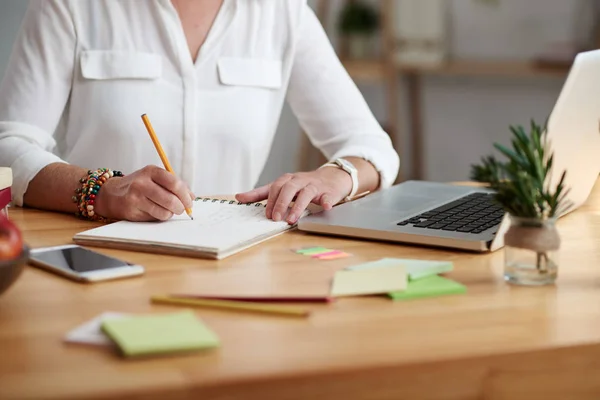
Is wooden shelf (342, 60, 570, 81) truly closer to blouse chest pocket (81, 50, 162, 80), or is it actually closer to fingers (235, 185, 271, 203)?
blouse chest pocket (81, 50, 162, 80)

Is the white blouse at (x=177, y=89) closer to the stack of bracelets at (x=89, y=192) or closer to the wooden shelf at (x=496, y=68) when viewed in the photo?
the stack of bracelets at (x=89, y=192)

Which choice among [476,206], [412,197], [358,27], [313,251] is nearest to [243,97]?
[412,197]

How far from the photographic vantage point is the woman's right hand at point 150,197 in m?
1.23

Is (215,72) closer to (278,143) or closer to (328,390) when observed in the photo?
(328,390)

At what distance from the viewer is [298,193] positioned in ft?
4.42

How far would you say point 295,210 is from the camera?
1.30 meters

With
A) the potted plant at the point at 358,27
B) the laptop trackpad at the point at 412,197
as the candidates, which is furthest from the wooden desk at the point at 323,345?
the potted plant at the point at 358,27

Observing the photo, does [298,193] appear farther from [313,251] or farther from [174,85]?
[174,85]

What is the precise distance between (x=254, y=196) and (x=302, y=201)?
113mm

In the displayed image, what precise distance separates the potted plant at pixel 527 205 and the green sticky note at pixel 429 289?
77mm

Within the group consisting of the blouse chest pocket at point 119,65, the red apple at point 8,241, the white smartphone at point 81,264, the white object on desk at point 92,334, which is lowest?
the white object on desk at point 92,334

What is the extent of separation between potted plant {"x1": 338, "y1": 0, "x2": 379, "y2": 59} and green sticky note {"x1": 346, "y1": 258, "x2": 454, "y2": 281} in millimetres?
2988

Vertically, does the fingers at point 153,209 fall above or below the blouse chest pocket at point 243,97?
below

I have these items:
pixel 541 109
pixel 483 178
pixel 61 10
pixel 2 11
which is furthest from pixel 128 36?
pixel 541 109
